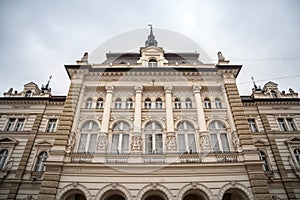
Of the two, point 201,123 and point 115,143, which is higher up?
point 201,123

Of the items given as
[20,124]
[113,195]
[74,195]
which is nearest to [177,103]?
[113,195]

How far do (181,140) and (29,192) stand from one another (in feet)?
44.7

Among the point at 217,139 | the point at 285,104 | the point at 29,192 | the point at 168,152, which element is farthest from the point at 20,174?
the point at 285,104

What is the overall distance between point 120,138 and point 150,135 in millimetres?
2463

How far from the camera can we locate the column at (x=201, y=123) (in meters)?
15.9

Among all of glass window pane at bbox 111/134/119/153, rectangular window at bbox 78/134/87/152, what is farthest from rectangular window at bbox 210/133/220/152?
rectangular window at bbox 78/134/87/152

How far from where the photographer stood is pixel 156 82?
771 inches

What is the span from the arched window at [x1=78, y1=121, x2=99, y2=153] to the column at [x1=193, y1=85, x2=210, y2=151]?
8544mm

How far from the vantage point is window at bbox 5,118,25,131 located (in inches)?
822

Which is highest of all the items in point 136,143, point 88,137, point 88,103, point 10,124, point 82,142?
point 88,103

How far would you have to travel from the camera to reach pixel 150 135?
1700cm

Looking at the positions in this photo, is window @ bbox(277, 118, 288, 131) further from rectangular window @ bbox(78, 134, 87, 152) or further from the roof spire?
rectangular window @ bbox(78, 134, 87, 152)

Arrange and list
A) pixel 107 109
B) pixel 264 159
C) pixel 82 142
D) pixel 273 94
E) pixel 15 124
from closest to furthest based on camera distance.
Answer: pixel 82 142, pixel 107 109, pixel 264 159, pixel 15 124, pixel 273 94

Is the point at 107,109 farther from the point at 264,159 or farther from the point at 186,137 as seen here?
the point at 264,159
